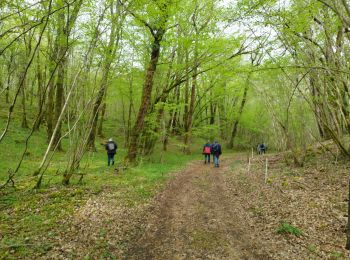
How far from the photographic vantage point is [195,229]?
6477 millimetres

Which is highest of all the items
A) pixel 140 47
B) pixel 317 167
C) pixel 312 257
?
pixel 140 47

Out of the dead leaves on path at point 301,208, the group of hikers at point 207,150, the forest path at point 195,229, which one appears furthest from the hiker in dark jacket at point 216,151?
the forest path at point 195,229

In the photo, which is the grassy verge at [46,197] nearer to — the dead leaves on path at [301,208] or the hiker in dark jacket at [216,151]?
the dead leaves on path at [301,208]

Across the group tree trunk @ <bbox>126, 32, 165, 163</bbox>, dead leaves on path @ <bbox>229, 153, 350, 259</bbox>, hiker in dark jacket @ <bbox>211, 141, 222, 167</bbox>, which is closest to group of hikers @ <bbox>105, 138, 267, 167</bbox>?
hiker in dark jacket @ <bbox>211, 141, 222, 167</bbox>

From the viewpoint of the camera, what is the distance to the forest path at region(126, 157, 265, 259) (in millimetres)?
5367

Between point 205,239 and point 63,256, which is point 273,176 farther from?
point 63,256

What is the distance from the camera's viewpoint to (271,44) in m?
11.9

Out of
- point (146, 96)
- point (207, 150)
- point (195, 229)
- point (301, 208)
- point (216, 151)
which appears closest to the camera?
point (195, 229)

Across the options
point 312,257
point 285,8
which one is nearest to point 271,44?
point 285,8

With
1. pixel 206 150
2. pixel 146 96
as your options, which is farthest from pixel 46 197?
pixel 206 150

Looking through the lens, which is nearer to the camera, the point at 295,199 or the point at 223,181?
the point at 295,199

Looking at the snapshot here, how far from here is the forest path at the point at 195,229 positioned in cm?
537

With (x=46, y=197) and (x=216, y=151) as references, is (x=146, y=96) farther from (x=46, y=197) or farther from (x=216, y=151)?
(x=46, y=197)

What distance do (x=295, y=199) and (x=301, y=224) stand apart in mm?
1894
